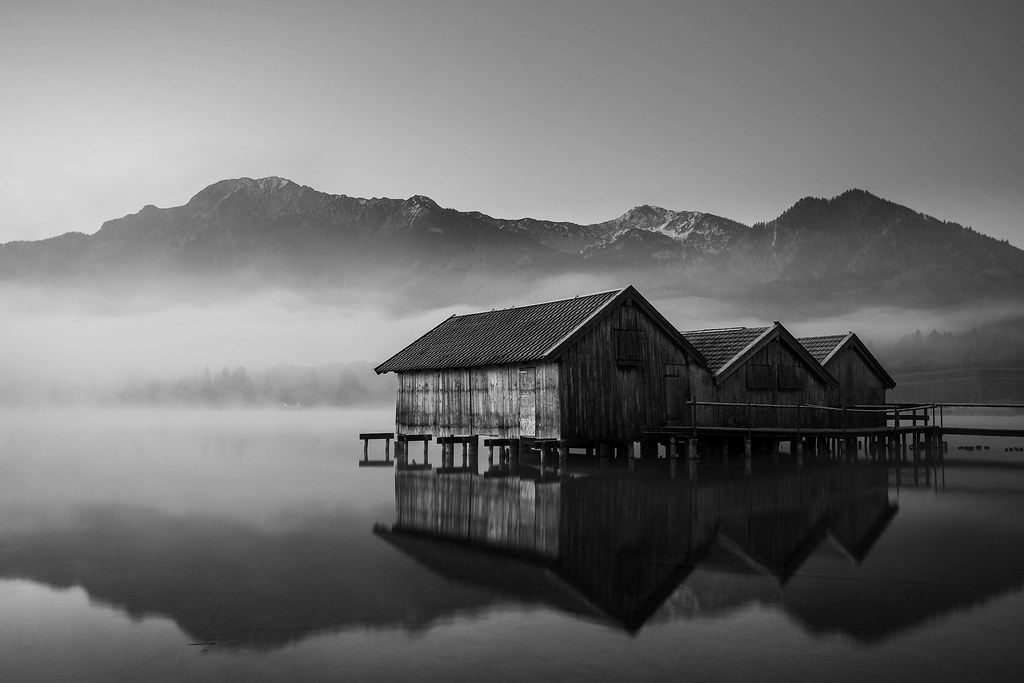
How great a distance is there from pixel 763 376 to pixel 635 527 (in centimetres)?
2283

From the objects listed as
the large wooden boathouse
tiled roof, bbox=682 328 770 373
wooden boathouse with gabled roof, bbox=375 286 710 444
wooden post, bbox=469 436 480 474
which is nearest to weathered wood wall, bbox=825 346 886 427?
the large wooden boathouse

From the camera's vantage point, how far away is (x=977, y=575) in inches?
620

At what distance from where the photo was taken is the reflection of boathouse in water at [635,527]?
15797mm

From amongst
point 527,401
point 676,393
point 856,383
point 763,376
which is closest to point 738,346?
point 763,376

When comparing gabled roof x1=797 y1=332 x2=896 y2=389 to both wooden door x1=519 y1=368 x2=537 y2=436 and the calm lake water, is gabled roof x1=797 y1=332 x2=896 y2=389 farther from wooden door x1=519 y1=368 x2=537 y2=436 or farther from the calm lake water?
the calm lake water

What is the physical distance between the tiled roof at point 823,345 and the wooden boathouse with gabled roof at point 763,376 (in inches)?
90.6

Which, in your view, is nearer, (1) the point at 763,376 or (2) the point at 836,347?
(1) the point at 763,376

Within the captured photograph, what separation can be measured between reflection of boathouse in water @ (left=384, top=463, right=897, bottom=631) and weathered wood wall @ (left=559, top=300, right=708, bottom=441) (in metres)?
3.38

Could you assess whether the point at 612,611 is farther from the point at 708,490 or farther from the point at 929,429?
the point at 929,429

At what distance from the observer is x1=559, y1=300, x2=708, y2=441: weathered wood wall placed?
3503 cm

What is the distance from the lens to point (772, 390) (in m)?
42.3

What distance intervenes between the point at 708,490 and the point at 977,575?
41.9 feet

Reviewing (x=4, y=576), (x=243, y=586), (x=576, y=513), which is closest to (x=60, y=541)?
(x=4, y=576)

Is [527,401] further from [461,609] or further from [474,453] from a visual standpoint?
[461,609]
